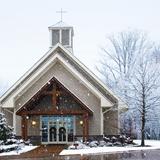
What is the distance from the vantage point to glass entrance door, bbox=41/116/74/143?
98.3 feet

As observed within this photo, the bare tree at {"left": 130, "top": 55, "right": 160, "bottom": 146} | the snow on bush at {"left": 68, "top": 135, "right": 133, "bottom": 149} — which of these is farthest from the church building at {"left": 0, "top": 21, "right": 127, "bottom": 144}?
the bare tree at {"left": 130, "top": 55, "right": 160, "bottom": 146}

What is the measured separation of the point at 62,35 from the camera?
3409 centimetres

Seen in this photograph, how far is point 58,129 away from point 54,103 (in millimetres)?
2643

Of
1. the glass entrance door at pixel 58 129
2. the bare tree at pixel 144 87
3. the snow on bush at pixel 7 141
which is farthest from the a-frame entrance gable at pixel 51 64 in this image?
the snow on bush at pixel 7 141

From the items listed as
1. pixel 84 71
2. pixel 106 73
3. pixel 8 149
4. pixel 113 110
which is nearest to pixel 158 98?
pixel 113 110

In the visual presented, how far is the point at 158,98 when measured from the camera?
2958cm

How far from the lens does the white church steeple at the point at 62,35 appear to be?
111 ft

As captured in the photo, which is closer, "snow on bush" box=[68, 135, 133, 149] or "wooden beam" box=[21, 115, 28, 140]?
"snow on bush" box=[68, 135, 133, 149]

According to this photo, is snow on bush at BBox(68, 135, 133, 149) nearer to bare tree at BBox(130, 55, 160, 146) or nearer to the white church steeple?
bare tree at BBox(130, 55, 160, 146)

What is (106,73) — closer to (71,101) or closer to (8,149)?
(71,101)

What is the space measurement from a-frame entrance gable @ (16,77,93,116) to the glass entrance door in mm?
929

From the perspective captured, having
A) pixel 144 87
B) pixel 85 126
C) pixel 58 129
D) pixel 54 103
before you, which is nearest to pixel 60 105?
pixel 54 103

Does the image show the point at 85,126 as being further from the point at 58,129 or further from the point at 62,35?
the point at 62,35

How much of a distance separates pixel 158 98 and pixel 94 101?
14.7 feet
